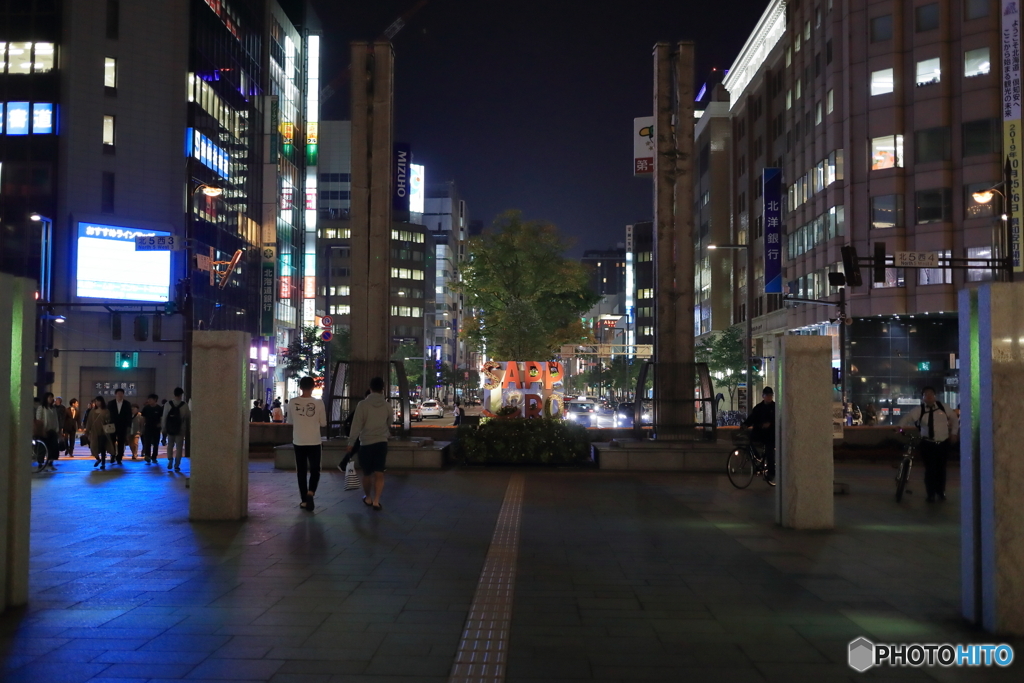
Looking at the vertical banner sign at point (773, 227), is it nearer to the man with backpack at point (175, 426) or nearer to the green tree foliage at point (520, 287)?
the green tree foliage at point (520, 287)

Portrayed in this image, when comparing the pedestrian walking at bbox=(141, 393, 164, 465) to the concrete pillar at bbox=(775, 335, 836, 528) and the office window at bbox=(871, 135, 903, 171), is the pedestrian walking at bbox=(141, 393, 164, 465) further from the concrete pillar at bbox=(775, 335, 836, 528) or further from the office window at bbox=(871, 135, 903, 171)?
the office window at bbox=(871, 135, 903, 171)

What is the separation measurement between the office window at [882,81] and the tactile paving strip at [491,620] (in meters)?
47.3

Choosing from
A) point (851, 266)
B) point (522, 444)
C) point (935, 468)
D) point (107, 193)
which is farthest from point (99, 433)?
point (107, 193)

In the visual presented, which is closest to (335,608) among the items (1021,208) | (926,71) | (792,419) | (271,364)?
(792,419)

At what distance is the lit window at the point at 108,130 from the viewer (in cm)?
4950

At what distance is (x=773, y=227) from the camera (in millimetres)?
63375

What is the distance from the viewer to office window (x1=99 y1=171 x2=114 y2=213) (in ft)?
160

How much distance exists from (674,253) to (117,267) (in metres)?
33.2

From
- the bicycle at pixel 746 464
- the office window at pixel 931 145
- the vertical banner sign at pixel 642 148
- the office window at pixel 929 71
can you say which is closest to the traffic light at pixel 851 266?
the bicycle at pixel 746 464

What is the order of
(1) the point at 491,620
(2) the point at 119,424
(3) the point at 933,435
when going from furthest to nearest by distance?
(2) the point at 119,424 < (3) the point at 933,435 < (1) the point at 491,620

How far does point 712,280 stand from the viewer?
283ft

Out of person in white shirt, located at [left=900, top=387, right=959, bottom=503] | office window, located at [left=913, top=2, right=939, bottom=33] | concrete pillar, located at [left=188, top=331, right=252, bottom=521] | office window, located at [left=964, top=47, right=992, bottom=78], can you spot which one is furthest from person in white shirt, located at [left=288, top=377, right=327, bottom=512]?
office window, located at [left=913, top=2, right=939, bottom=33]

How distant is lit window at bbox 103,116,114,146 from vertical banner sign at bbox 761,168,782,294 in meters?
37.4

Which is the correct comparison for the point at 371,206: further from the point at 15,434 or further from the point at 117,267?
the point at 117,267
